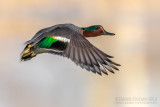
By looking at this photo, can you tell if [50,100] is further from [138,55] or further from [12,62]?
[138,55]

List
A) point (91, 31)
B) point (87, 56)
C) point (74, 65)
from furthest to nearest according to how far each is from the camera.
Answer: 1. point (74, 65)
2. point (91, 31)
3. point (87, 56)

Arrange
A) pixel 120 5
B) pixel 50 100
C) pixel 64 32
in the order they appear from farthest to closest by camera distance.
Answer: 1. pixel 120 5
2. pixel 50 100
3. pixel 64 32

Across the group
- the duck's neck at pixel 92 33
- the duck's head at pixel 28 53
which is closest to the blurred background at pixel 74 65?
the duck's neck at pixel 92 33

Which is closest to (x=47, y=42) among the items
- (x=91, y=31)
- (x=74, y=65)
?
(x=91, y=31)

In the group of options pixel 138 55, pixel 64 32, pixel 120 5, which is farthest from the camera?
pixel 120 5

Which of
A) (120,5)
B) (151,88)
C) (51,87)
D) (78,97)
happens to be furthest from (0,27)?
(151,88)

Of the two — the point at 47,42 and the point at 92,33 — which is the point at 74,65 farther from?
the point at 47,42

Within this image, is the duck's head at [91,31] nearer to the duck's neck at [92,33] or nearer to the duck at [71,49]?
the duck's neck at [92,33]
